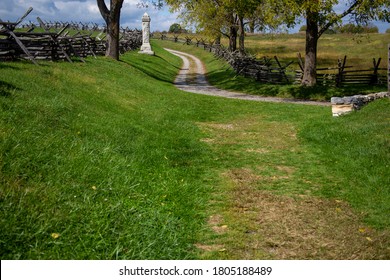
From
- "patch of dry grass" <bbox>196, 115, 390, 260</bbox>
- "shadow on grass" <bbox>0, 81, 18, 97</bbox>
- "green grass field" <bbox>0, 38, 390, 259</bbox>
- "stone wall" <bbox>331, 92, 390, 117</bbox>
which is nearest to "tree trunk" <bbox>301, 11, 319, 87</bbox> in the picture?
"stone wall" <bbox>331, 92, 390, 117</bbox>

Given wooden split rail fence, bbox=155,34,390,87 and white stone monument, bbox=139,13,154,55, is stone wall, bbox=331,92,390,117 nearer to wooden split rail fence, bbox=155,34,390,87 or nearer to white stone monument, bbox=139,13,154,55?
wooden split rail fence, bbox=155,34,390,87

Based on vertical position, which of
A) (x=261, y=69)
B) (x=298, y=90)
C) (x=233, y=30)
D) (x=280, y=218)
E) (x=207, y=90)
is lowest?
(x=280, y=218)

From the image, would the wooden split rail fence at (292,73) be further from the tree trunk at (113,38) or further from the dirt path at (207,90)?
the tree trunk at (113,38)

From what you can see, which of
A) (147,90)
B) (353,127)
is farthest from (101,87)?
(353,127)

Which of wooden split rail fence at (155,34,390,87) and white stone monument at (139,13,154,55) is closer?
wooden split rail fence at (155,34,390,87)

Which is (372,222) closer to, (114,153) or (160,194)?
(160,194)

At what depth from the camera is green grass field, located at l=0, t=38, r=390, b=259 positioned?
4.87 meters

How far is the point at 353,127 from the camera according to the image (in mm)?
11578

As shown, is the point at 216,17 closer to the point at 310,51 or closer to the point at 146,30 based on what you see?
the point at 146,30

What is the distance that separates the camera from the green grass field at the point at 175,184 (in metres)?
4.87

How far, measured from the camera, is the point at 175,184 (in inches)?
285

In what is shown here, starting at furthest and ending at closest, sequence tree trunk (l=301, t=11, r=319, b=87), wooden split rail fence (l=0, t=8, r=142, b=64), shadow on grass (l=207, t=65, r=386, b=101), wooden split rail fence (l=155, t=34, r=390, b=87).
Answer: wooden split rail fence (l=155, t=34, r=390, b=87) < shadow on grass (l=207, t=65, r=386, b=101) < tree trunk (l=301, t=11, r=319, b=87) < wooden split rail fence (l=0, t=8, r=142, b=64)

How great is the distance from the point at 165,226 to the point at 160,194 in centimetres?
129

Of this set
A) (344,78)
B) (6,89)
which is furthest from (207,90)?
(6,89)
